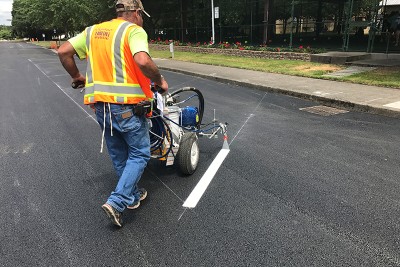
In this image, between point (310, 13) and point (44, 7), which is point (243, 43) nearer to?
point (310, 13)

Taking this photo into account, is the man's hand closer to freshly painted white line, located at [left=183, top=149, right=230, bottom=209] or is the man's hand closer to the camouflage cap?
the camouflage cap

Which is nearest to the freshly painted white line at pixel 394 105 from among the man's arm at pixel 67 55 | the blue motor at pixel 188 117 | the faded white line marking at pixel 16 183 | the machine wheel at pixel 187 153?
the blue motor at pixel 188 117

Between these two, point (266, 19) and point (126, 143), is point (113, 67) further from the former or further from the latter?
point (266, 19)

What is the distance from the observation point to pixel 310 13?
21.0m

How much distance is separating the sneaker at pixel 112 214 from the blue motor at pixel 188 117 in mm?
1822

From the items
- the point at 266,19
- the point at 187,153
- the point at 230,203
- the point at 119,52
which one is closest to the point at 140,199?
the point at 187,153

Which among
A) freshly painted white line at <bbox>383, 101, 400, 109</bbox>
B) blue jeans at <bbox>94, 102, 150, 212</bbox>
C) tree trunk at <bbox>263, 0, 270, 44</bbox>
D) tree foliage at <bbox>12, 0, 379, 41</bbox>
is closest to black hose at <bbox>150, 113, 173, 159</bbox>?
blue jeans at <bbox>94, 102, 150, 212</bbox>

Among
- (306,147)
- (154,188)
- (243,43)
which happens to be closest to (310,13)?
(243,43)

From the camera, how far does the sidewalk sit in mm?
7203

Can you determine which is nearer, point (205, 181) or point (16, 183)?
point (205, 181)

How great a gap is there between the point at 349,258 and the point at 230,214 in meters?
1.15

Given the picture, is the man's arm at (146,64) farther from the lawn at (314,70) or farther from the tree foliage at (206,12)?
the tree foliage at (206,12)

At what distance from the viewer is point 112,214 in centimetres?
300

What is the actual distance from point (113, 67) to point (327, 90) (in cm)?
735
